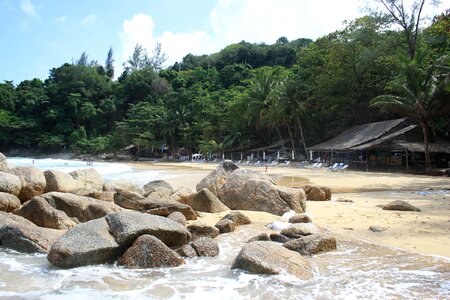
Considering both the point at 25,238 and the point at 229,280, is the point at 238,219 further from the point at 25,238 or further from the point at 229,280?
the point at 25,238

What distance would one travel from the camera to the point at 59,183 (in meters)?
10.5

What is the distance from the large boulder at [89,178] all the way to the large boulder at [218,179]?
3.42 m

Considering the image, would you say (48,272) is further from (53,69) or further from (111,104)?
(53,69)

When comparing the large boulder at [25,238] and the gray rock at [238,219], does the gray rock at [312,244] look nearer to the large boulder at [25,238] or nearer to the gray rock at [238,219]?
the gray rock at [238,219]

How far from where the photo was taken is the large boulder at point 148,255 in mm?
5289

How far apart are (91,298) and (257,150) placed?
45.8 m

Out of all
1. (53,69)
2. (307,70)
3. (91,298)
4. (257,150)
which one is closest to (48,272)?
(91,298)

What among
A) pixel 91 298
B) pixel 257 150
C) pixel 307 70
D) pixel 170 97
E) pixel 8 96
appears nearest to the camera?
pixel 91 298

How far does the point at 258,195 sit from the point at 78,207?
420 centimetres

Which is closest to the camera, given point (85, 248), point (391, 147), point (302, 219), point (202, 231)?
point (85, 248)

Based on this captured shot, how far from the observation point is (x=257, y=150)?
163ft

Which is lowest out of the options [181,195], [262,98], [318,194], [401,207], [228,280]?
[228,280]

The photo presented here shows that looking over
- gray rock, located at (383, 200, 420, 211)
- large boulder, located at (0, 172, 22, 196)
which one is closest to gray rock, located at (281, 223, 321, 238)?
gray rock, located at (383, 200, 420, 211)

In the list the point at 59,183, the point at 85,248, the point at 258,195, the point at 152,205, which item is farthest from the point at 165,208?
the point at 59,183
